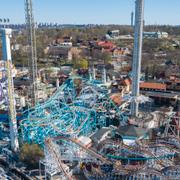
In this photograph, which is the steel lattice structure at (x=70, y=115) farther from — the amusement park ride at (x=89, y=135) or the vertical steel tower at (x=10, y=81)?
the vertical steel tower at (x=10, y=81)

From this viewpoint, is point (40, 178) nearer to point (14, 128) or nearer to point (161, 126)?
point (14, 128)

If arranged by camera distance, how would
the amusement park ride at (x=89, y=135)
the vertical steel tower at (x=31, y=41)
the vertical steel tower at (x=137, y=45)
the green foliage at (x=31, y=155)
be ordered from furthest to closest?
the vertical steel tower at (x=31, y=41)
the vertical steel tower at (x=137, y=45)
the green foliage at (x=31, y=155)
the amusement park ride at (x=89, y=135)

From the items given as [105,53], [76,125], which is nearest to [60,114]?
[76,125]

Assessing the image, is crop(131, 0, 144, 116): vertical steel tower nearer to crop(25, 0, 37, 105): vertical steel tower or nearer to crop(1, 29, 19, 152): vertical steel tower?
crop(25, 0, 37, 105): vertical steel tower

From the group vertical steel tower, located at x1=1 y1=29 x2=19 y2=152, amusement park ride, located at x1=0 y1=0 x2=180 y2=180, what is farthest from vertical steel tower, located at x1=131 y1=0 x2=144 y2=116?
vertical steel tower, located at x1=1 y1=29 x2=19 y2=152

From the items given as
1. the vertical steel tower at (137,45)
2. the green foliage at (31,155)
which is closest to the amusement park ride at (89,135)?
the vertical steel tower at (137,45)

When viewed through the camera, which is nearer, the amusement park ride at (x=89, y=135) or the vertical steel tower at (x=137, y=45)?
the amusement park ride at (x=89, y=135)
